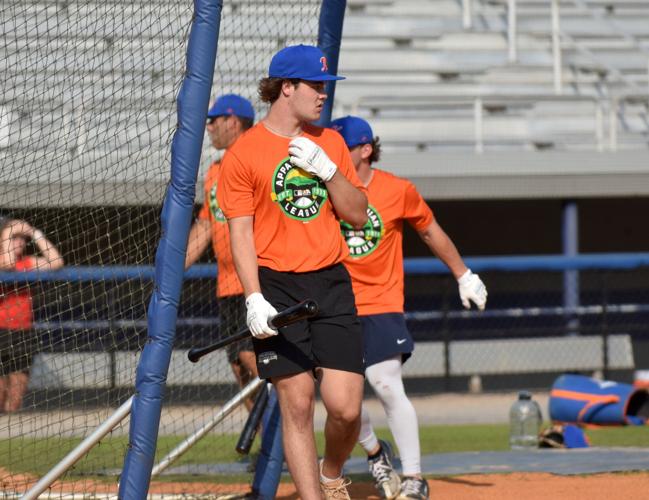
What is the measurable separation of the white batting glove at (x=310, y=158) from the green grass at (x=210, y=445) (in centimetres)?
225

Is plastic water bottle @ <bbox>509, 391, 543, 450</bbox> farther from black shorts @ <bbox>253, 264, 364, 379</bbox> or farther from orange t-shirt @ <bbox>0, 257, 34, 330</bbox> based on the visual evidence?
black shorts @ <bbox>253, 264, 364, 379</bbox>

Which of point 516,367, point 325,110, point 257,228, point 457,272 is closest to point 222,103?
point 325,110

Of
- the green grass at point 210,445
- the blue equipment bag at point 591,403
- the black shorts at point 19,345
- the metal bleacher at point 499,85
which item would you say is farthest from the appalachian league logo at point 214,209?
the metal bleacher at point 499,85

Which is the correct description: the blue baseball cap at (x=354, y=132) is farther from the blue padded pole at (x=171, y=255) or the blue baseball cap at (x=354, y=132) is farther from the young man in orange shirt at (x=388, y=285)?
the blue padded pole at (x=171, y=255)

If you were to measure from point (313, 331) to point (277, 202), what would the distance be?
21.9 inches

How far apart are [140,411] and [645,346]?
32.5 feet

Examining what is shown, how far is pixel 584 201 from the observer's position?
16.0m

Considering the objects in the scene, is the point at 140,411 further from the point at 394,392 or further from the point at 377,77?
the point at 377,77

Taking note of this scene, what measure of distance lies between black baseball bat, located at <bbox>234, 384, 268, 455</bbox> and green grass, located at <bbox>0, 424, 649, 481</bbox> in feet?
2.21

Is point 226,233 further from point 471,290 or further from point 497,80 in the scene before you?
point 497,80

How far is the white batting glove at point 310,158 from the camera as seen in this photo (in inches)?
199

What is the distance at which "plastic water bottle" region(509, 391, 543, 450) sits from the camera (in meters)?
9.16

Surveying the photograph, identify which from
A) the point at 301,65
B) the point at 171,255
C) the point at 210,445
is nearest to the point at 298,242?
the point at 171,255

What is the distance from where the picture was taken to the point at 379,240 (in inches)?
264
